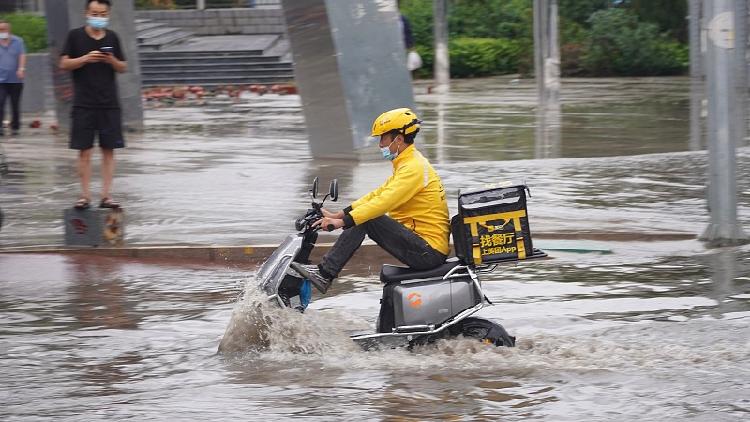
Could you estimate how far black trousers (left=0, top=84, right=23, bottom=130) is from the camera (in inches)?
841

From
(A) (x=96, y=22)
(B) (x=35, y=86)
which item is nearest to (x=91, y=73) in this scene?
(A) (x=96, y=22)

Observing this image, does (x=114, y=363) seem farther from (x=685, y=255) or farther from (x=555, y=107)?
(x=555, y=107)

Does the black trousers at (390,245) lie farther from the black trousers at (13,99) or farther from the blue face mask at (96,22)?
the black trousers at (13,99)

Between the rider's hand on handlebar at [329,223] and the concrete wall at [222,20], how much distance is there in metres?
34.0

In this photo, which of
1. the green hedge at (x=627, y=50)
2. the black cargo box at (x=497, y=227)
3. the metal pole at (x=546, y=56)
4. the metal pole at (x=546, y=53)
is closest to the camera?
the black cargo box at (x=497, y=227)

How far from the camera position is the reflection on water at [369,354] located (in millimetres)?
6754

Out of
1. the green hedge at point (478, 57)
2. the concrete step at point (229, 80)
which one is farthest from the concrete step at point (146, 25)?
the green hedge at point (478, 57)

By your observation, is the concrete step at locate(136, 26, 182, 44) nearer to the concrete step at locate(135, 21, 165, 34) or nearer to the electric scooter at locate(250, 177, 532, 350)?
the concrete step at locate(135, 21, 165, 34)

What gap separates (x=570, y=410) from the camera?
661 cm

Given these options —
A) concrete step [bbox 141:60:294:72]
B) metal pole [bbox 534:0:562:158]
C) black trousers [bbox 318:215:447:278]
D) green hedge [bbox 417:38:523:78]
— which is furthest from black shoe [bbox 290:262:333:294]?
green hedge [bbox 417:38:523:78]

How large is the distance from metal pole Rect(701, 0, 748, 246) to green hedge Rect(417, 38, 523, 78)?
2732 cm

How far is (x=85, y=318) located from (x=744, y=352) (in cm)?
439

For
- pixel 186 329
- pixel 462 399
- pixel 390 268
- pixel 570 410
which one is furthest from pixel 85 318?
pixel 570 410

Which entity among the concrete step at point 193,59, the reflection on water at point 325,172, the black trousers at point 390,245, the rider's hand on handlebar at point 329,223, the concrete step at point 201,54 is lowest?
the reflection on water at point 325,172
